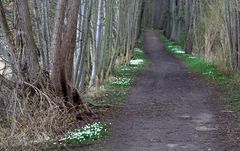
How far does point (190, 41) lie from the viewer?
35719 mm

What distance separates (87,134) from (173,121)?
8.19 feet

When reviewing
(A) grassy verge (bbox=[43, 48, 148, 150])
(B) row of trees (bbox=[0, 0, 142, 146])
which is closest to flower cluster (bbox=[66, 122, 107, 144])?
(A) grassy verge (bbox=[43, 48, 148, 150])

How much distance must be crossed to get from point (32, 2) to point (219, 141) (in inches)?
287

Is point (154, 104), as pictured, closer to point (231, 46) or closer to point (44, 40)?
point (44, 40)

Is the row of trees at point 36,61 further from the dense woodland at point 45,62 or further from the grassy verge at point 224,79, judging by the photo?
the grassy verge at point 224,79

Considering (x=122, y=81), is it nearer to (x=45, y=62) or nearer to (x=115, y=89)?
(x=115, y=89)

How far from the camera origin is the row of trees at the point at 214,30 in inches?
744

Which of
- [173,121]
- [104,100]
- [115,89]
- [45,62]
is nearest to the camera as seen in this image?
[173,121]

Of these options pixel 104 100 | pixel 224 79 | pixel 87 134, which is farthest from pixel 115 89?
→ pixel 87 134

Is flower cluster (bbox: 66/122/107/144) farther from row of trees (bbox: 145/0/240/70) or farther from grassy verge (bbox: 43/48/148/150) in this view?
row of trees (bbox: 145/0/240/70)

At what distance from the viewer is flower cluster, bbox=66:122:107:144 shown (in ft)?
29.8

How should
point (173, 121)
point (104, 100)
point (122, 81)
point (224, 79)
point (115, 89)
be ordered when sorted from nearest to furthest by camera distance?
point (173, 121)
point (104, 100)
point (115, 89)
point (224, 79)
point (122, 81)

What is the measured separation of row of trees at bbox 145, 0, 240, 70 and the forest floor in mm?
2008

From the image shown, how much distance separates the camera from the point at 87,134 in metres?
9.42
